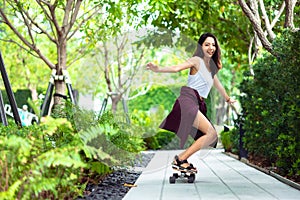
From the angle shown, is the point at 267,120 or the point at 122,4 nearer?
the point at 267,120

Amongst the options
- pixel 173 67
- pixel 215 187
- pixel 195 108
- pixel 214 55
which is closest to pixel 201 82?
pixel 195 108

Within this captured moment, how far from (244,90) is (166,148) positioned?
8.36 metres

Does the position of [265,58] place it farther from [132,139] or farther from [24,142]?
[24,142]

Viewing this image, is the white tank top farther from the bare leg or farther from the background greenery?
the background greenery

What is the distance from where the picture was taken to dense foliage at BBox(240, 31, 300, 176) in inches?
314

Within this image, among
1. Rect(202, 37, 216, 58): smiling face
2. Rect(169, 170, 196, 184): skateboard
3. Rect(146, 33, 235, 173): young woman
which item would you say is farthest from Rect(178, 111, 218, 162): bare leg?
Rect(202, 37, 216, 58): smiling face

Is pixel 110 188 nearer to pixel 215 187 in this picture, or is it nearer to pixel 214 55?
pixel 215 187

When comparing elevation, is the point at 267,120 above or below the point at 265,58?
below

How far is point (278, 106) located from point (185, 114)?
1987 mm

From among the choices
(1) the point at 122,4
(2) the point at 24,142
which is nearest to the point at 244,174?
(1) the point at 122,4

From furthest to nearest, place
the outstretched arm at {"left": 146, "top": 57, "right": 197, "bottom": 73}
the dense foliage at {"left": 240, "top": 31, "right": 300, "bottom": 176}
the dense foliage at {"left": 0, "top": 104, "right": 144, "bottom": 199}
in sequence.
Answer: the dense foliage at {"left": 240, "top": 31, "right": 300, "bottom": 176} → the outstretched arm at {"left": 146, "top": 57, "right": 197, "bottom": 73} → the dense foliage at {"left": 0, "top": 104, "right": 144, "bottom": 199}

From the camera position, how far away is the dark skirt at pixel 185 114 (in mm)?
8211

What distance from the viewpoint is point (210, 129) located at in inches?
324


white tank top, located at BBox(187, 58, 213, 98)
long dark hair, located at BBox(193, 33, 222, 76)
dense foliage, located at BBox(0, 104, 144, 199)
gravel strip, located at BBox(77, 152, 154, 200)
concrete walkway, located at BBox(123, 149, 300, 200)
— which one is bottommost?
gravel strip, located at BBox(77, 152, 154, 200)
